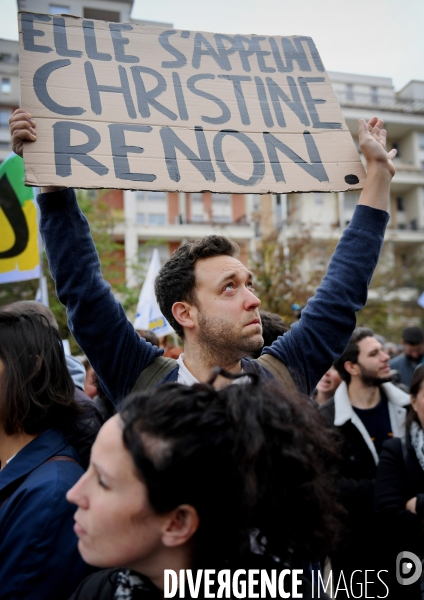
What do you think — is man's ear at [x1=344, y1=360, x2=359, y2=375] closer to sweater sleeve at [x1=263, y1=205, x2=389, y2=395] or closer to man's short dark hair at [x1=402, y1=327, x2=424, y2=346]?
sweater sleeve at [x1=263, y1=205, x2=389, y2=395]

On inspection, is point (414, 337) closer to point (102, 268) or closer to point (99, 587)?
point (99, 587)

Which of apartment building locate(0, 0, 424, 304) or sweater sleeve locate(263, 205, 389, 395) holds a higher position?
apartment building locate(0, 0, 424, 304)

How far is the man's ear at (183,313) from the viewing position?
1859 mm

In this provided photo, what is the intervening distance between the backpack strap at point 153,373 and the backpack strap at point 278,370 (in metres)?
0.31

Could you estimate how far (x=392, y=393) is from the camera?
371 cm

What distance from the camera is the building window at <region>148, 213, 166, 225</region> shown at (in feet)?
93.7

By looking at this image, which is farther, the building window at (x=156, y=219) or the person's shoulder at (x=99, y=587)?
the building window at (x=156, y=219)

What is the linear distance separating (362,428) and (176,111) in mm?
2493

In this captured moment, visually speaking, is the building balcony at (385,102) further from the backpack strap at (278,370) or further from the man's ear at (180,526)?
the man's ear at (180,526)

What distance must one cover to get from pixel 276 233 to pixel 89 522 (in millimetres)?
13649

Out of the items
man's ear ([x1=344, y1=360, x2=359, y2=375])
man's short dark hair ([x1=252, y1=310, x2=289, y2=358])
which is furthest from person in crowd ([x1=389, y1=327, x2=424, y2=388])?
man's short dark hair ([x1=252, y1=310, x2=289, y2=358])

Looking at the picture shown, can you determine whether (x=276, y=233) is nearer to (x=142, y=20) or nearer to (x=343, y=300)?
(x=343, y=300)

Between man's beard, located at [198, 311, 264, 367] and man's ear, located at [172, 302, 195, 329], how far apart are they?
0.09m

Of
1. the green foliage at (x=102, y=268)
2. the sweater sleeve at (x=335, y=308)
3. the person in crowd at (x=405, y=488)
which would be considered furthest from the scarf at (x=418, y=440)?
the green foliage at (x=102, y=268)
